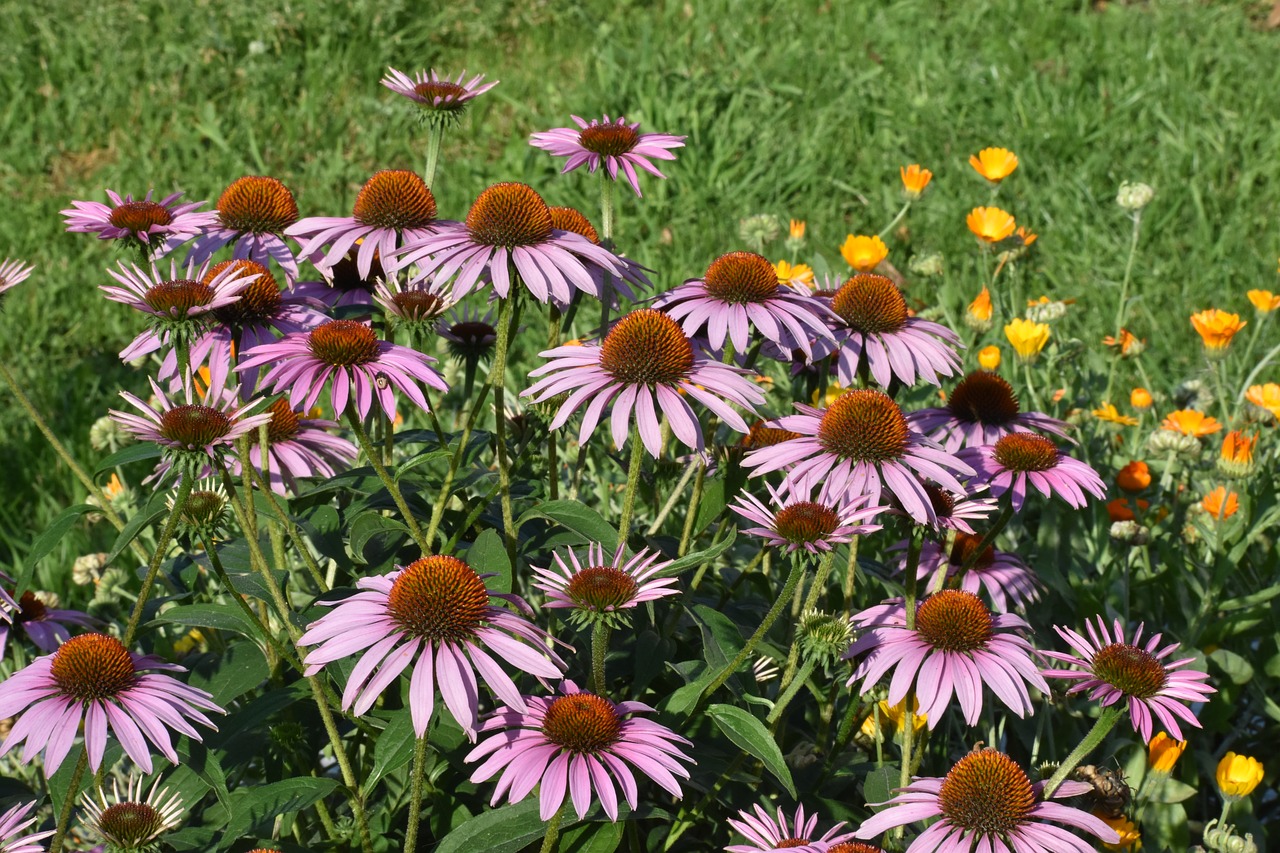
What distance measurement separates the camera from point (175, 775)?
1.79m

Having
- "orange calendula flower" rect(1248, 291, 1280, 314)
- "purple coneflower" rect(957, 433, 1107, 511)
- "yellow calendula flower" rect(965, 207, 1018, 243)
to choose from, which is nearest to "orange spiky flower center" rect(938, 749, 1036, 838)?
"purple coneflower" rect(957, 433, 1107, 511)

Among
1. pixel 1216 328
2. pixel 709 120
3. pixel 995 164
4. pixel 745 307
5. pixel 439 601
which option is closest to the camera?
pixel 439 601

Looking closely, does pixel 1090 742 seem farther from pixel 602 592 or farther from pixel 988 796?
pixel 602 592

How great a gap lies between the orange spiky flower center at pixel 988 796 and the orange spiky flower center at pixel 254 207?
134 centimetres

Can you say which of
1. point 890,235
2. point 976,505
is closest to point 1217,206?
point 890,235

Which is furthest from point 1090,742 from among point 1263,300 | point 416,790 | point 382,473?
point 1263,300

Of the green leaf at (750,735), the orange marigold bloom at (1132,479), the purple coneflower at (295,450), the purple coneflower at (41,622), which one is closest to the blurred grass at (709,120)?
the orange marigold bloom at (1132,479)

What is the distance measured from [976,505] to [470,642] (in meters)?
0.76

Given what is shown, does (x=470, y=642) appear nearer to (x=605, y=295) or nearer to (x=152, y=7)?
(x=605, y=295)

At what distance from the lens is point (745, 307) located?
1.94 meters

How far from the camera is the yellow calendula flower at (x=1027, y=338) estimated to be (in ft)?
9.53

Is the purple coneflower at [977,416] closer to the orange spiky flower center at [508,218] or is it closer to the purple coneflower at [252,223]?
the orange spiky flower center at [508,218]

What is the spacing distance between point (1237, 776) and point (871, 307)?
97 cm

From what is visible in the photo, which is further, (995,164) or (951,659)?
(995,164)
